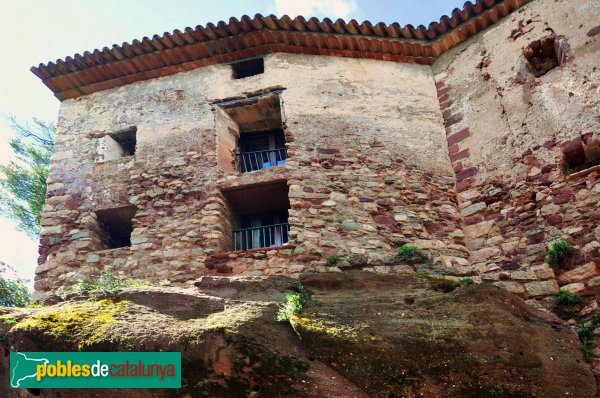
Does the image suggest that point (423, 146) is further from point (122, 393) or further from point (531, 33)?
point (122, 393)

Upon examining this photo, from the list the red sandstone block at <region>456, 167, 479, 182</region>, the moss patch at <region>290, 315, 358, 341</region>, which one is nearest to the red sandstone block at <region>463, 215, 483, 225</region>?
the red sandstone block at <region>456, 167, 479, 182</region>

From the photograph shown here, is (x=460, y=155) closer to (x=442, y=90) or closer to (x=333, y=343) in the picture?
(x=442, y=90)

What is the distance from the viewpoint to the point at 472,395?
14.6ft

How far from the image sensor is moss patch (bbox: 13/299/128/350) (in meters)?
4.88

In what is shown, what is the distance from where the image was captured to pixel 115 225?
8906 millimetres

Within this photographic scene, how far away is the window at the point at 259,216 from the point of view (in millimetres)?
8484

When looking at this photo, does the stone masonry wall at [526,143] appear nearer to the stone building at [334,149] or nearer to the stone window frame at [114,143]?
the stone building at [334,149]

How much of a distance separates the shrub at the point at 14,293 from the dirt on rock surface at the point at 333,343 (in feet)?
14.2

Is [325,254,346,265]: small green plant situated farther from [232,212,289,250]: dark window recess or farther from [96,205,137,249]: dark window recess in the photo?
[96,205,137,249]: dark window recess

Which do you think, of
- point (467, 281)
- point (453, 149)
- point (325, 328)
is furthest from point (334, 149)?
point (325, 328)

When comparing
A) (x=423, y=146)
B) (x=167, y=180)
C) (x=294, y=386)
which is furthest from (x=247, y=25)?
(x=294, y=386)

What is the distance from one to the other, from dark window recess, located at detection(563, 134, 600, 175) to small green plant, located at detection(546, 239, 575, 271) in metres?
1.23

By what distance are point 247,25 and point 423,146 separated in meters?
3.83

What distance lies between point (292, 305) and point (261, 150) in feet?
15.5
